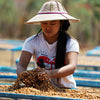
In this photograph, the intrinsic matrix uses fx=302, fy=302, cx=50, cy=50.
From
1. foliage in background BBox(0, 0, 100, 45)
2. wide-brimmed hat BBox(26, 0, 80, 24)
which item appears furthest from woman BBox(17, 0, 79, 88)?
foliage in background BBox(0, 0, 100, 45)

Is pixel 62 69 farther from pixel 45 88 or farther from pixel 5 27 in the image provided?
pixel 5 27

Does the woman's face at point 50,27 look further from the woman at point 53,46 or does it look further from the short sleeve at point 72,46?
the short sleeve at point 72,46

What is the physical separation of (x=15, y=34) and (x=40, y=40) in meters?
Answer: 15.1

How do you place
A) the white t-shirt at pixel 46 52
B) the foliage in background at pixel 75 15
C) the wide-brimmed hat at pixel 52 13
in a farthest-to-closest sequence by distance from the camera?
the foliage in background at pixel 75 15
the white t-shirt at pixel 46 52
the wide-brimmed hat at pixel 52 13

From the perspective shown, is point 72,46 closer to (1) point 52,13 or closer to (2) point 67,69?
(2) point 67,69

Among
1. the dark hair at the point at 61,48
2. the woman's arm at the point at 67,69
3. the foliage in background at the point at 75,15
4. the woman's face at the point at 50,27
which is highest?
the foliage in background at the point at 75,15

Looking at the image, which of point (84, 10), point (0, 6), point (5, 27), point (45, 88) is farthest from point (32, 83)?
point (5, 27)

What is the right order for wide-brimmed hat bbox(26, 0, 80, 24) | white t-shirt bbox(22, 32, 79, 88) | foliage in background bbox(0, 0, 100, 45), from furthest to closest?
foliage in background bbox(0, 0, 100, 45)
white t-shirt bbox(22, 32, 79, 88)
wide-brimmed hat bbox(26, 0, 80, 24)

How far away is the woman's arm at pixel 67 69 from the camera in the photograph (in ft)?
8.55

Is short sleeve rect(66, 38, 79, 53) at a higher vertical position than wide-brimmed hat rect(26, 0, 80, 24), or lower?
lower

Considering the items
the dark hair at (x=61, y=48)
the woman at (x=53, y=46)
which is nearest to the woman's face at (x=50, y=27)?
the woman at (x=53, y=46)

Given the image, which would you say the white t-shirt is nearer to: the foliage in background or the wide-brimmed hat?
the wide-brimmed hat

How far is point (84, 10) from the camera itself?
1469 cm

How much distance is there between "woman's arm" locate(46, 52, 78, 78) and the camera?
8.55 feet
